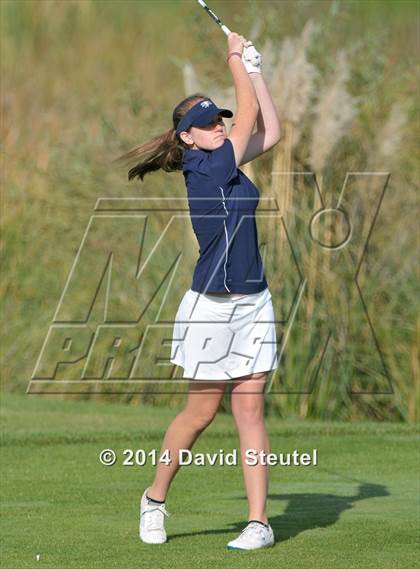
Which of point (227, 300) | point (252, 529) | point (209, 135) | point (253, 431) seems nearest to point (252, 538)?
point (252, 529)

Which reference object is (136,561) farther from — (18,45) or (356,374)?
(18,45)

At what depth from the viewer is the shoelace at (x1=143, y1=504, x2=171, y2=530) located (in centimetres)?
595

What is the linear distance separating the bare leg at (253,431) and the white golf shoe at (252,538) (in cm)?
4

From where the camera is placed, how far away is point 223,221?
5727 millimetres

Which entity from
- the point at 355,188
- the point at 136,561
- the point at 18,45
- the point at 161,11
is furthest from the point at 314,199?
the point at 161,11

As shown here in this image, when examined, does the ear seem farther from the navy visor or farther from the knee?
the knee

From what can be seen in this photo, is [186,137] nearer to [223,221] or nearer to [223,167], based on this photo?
[223,167]

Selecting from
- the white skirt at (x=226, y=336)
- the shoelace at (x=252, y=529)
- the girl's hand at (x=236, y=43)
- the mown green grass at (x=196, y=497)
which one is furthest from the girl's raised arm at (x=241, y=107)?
the mown green grass at (x=196, y=497)

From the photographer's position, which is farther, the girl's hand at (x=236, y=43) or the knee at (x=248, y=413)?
the girl's hand at (x=236, y=43)

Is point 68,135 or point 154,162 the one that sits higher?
point 68,135

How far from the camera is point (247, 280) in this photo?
18.8ft

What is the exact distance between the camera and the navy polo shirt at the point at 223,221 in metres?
5.70

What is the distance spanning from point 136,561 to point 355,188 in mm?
6497

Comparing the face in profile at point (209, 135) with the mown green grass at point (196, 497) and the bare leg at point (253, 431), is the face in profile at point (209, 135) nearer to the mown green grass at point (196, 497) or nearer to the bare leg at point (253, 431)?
the bare leg at point (253, 431)
